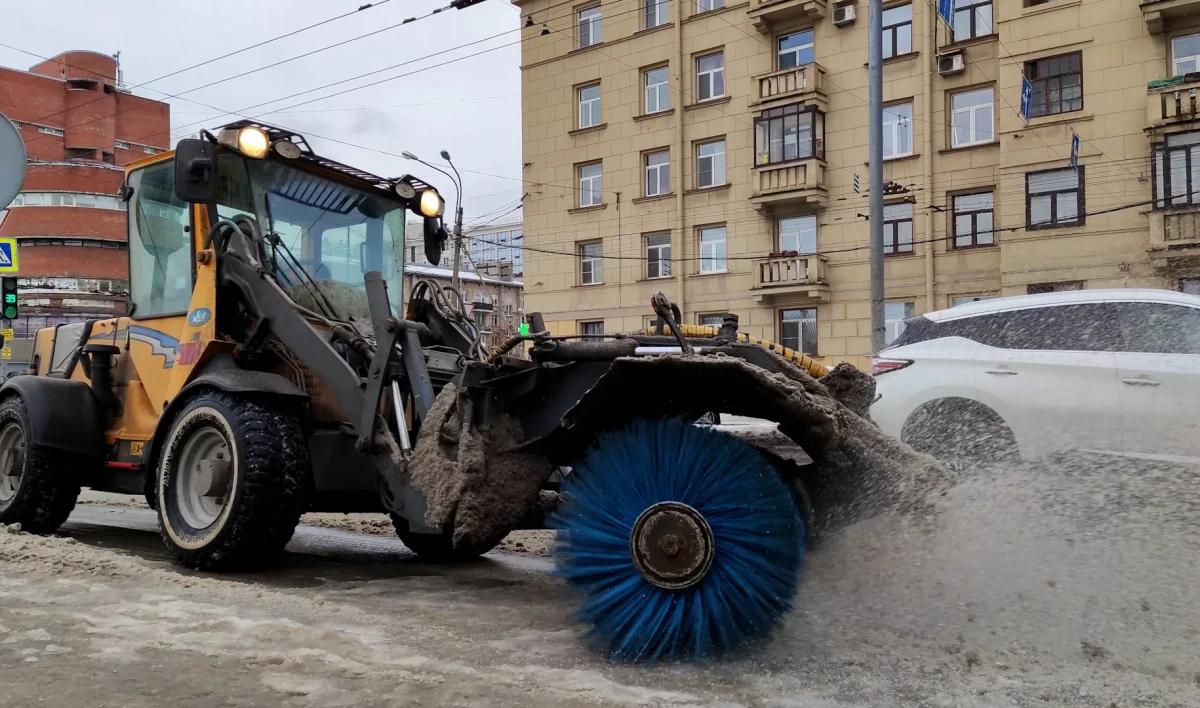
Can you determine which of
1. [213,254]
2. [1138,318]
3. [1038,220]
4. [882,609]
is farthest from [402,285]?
[1038,220]

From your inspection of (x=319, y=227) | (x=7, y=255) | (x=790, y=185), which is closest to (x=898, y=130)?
(x=790, y=185)

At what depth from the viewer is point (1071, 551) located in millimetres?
4180

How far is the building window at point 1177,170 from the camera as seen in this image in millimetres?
20578

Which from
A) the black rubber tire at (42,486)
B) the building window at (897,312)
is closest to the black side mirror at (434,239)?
the black rubber tire at (42,486)

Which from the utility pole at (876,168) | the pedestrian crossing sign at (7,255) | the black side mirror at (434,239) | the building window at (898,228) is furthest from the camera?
the building window at (898,228)

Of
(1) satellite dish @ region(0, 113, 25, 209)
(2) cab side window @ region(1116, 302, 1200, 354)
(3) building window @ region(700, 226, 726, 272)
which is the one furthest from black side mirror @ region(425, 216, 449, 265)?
(3) building window @ region(700, 226, 726, 272)

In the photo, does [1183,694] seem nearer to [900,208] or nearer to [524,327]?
[524,327]

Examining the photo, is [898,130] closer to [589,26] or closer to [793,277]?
[793,277]

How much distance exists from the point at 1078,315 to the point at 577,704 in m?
4.89

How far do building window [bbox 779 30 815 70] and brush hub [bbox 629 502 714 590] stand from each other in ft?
82.0

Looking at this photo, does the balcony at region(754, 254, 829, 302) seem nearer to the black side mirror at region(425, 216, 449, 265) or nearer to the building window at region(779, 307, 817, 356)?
the building window at region(779, 307, 817, 356)

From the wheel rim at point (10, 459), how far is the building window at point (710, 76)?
23668 mm

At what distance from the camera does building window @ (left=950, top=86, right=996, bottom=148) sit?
24047 millimetres

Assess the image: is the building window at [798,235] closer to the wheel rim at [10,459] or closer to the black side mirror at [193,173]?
the wheel rim at [10,459]
